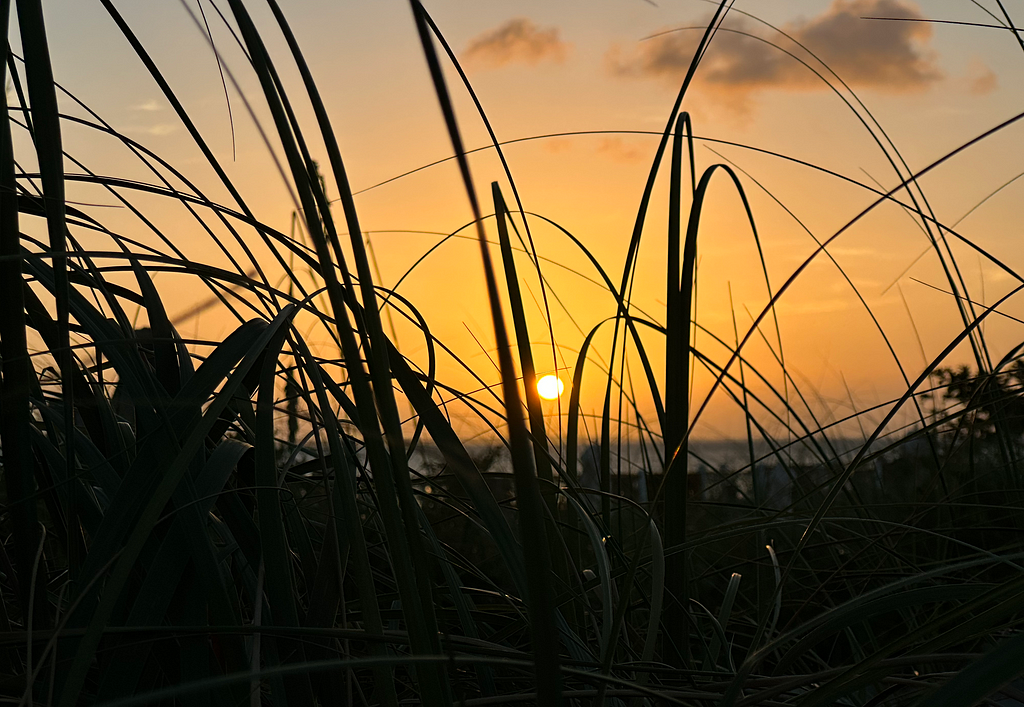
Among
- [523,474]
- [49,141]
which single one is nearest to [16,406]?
[49,141]

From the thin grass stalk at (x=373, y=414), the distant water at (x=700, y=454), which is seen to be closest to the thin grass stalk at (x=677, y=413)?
the thin grass stalk at (x=373, y=414)

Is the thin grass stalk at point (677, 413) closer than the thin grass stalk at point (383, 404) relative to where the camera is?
No

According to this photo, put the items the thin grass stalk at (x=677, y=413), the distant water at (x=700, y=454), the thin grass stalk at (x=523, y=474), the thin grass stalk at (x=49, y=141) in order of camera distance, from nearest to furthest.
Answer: the thin grass stalk at (x=523, y=474)
the thin grass stalk at (x=49, y=141)
the thin grass stalk at (x=677, y=413)
the distant water at (x=700, y=454)

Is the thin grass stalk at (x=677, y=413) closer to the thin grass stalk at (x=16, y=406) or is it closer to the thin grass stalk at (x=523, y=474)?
the thin grass stalk at (x=523, y=474)

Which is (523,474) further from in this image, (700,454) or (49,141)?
(700,454)

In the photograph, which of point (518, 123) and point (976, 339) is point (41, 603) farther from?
point (976, 339)

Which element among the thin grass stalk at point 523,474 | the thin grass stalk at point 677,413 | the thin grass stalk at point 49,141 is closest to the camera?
the thin grass stalk at point 523,474

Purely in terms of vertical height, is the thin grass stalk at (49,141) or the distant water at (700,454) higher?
the thin grass stalk at (49,141)

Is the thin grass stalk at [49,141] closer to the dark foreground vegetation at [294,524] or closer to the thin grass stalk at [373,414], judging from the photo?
the dark foreground vegetation at [294,524]

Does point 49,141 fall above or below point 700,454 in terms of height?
above

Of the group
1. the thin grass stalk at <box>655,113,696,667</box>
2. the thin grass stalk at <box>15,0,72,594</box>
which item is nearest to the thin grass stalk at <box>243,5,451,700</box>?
the thin grass stalk at <box>15,0,72,594</box>

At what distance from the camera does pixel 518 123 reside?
3.01 feet

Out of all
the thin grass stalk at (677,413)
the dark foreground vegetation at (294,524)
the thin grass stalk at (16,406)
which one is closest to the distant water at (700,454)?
the thin grass stalk at (677,413)

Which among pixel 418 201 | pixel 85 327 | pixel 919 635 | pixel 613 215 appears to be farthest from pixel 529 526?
pixel 613 215
